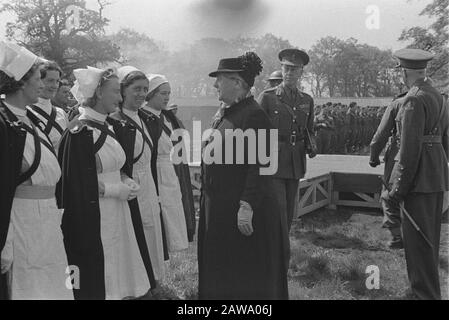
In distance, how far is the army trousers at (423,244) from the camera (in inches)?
156

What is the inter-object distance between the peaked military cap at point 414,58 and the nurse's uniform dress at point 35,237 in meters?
2.92

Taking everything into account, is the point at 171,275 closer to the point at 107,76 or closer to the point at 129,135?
the point at 129,135

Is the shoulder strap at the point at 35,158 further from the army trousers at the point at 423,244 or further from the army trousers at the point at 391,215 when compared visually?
the army trousers at the point at 391,215

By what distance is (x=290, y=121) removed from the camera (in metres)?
4.78

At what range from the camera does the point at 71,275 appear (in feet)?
11.1

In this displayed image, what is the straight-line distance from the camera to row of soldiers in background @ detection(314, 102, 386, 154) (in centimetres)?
1384

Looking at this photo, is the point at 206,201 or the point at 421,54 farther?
the point at 421,54

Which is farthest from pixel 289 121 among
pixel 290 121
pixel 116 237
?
pixel 116 237

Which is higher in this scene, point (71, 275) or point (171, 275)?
point (71, 275)

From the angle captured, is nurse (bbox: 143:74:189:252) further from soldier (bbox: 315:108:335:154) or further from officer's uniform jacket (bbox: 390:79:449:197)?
soldier (bbox: 315:108:335:154)

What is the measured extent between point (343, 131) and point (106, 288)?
13.5 m

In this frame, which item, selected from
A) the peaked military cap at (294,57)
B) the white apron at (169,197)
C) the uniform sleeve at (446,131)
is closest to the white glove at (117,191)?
the white apron at (169,197)

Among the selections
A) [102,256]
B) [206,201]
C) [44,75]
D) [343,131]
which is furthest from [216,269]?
[343,131]

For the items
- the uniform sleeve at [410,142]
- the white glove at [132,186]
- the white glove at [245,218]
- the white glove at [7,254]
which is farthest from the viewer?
the uniform sleeve at [410,142]
